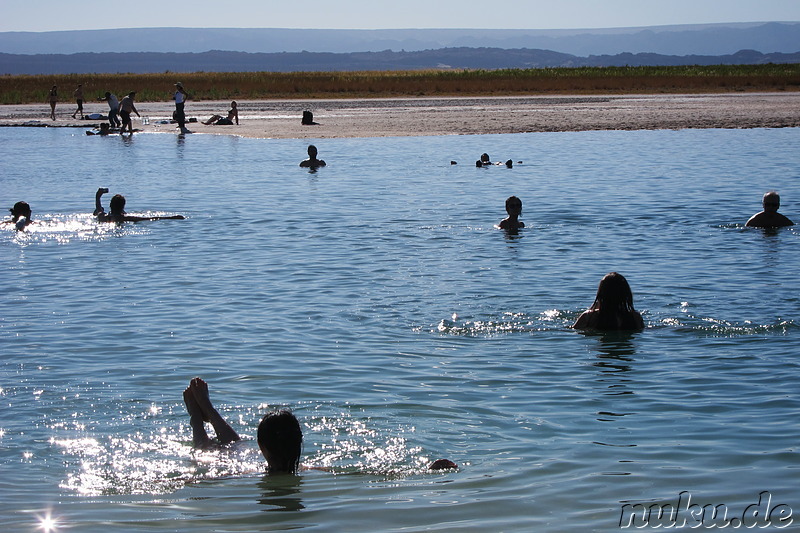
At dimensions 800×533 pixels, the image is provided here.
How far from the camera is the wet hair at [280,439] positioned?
6.83m

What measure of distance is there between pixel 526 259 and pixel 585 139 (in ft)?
73.2

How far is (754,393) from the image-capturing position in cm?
887

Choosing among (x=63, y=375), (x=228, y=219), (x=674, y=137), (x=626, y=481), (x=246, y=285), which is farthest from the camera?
(x=674, y=137)

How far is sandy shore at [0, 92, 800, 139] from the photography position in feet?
134

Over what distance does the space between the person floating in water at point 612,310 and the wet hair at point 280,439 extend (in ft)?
15.6

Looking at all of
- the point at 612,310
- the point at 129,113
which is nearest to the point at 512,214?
the point at 612,310

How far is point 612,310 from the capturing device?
10914 millimetres

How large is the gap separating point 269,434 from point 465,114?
141 feet

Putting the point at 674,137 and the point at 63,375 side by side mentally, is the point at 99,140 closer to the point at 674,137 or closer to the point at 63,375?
the point at 674,137

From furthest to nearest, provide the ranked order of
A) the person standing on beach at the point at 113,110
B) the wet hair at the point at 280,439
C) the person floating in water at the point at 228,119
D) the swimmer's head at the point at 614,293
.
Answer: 1. the person floating in water at the point at 228,119
2. the person standing on beach at the point at 113,110
3. the swimmer's head at the point at 614,293
4. the wet hair at the point at 280,439

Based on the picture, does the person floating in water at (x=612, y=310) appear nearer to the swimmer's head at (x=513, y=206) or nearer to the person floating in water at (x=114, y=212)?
the swimmer's head at (x=513, y=206)

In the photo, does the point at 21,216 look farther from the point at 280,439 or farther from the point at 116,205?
the point at 280,439

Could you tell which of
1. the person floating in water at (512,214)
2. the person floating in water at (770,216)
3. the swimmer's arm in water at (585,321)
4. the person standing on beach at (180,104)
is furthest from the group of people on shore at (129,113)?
the swimmer's arm in water at (585,321)

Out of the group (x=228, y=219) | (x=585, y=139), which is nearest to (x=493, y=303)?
(x=228, y=219)
